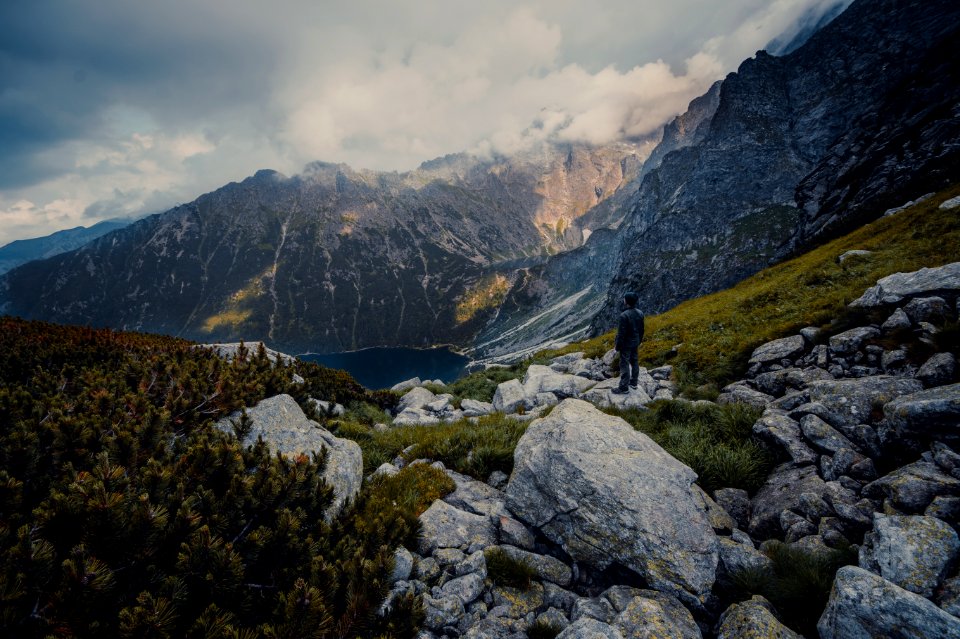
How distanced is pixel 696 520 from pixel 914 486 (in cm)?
287

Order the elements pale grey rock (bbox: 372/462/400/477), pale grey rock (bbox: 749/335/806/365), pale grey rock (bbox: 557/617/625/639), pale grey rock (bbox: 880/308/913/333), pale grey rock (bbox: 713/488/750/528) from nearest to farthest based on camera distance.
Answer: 1. pale grey rock (bbox: 557/617/625/639)
2. pale grey rock (bbox: 713/488/750/528)
3. pale grey rock (bbox: 372/462/400/477)
4. pale grey rock (bbox: 880/308/913/333)
5. pale grey rock (bbox: 749/335/806/365)

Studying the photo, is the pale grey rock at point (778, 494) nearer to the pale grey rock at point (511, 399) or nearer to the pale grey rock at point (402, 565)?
the pale grey rock at point (402, 565)

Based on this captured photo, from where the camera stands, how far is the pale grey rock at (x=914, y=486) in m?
4.95

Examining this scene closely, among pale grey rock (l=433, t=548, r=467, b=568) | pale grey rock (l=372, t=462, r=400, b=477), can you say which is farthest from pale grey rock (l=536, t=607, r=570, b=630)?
pale grey rock (l=372, t=462, r=400, b=477)

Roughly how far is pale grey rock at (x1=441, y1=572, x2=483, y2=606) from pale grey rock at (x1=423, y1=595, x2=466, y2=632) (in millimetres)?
87

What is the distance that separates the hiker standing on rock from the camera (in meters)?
14.0

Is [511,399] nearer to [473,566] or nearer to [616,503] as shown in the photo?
[616,503]

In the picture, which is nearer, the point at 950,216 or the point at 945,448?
the point at 945,448

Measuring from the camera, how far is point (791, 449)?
7.08 meters

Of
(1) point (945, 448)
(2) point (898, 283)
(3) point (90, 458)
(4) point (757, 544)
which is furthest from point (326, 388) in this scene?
(2) point (898, 283)

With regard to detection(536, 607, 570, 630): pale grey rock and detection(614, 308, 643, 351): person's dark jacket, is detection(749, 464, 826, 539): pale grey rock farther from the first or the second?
detection(614, 308, 643, 351): person's dark jacket

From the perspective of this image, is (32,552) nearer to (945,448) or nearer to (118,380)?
(118,380)

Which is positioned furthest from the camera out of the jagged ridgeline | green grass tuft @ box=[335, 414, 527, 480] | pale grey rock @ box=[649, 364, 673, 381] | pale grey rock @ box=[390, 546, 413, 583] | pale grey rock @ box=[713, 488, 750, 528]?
pale grey rock @ box=[649, 364, 673, 381]

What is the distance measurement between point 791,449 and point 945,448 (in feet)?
6.43
